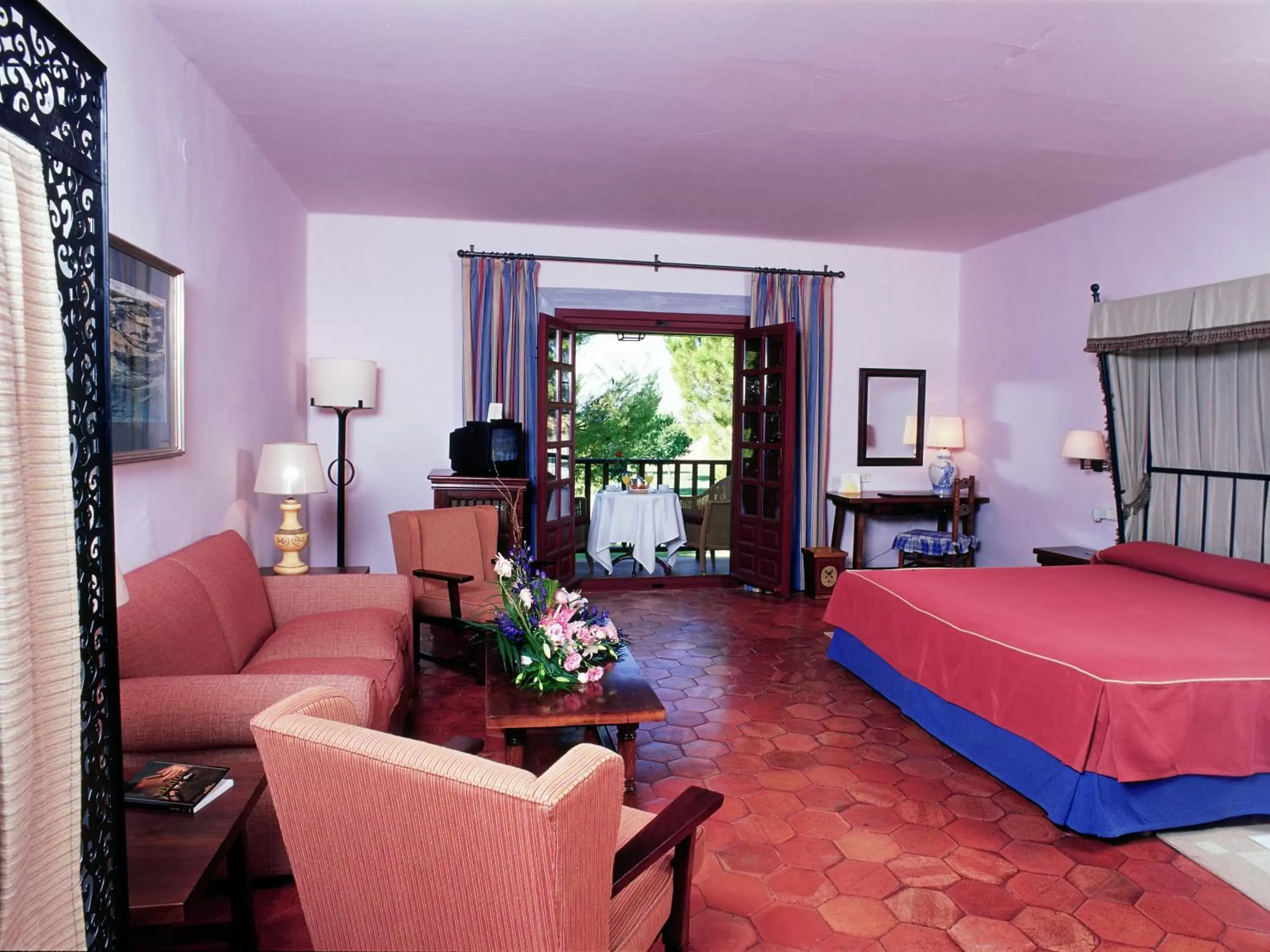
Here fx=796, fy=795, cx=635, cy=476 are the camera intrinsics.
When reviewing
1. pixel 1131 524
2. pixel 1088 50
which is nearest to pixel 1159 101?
pixel 1088 50

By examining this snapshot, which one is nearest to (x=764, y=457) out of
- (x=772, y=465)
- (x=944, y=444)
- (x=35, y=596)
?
(x=772, y=465)

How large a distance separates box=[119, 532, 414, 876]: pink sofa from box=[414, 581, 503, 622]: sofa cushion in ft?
1.13

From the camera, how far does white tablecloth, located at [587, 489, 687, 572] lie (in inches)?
259

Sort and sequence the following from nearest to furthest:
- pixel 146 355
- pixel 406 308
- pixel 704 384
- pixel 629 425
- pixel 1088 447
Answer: pixel 146 355
pixel 1088 447
pixel 406 308
pixel 629 425
pixel 704 384

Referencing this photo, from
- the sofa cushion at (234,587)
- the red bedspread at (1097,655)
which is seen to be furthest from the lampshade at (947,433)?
the sofa cushion at (234,587)

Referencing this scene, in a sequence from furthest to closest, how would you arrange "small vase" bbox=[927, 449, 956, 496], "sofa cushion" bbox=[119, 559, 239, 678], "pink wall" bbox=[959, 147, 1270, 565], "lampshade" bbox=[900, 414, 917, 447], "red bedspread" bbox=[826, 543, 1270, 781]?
"lampshade" bbox=[900, 414, 917, 447], "small vase" bbox=[927, 449, 956, 496], "pink wall" bbox=[959, 147, 1270, 565], "red bedspread" bbox=[826, 543, 1270, 781], "sofa cushion" bbox=[119, 559, 239, 678]

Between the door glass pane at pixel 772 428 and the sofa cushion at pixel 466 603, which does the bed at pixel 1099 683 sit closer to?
the sofa cushion at pixel 466 603

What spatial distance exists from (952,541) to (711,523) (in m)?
2.05

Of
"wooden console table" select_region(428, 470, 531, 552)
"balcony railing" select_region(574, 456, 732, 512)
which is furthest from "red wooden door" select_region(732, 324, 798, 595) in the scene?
"wooden console table" select_region(428, 470, 531, 552)

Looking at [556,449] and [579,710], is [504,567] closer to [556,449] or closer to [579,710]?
[579,710]

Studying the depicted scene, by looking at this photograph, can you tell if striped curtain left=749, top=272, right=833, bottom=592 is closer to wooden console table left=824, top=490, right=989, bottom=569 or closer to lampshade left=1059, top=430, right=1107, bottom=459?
wooden console table left=824, top=490, right=989, bottom=569

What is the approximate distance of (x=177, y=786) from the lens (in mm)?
1751

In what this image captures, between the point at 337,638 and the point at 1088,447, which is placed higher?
the point at 1088,447

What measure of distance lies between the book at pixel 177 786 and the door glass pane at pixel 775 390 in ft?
15.9
